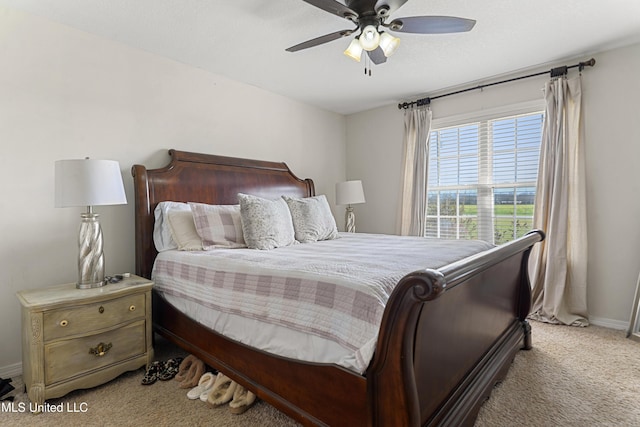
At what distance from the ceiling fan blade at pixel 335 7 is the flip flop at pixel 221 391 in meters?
2.12

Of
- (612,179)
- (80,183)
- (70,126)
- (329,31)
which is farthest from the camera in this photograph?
(612,179)

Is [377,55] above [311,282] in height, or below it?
above

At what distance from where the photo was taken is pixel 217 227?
2.51m

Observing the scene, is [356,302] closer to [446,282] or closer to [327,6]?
[446,282]

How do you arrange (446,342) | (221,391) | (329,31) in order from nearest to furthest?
(446,342) < (221,391) < (329,31)

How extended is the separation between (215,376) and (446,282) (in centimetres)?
157

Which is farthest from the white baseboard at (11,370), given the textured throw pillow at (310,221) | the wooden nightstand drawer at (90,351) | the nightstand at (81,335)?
the textured throw pillow at (310,221)

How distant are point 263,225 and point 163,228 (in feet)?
2.57

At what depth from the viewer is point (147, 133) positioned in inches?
108

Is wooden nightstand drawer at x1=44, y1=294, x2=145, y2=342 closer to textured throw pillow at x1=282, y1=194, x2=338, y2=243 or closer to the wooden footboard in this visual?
textured throw pillow at x1=282, y1=194, x2=338, y2=243

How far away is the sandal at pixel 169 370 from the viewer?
2.05 m

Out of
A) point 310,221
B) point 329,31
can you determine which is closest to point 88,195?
point 310,221

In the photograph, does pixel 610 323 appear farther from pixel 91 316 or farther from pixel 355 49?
pixel 91 316

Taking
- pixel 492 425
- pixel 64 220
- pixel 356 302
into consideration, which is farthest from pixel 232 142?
pixel 492 425
